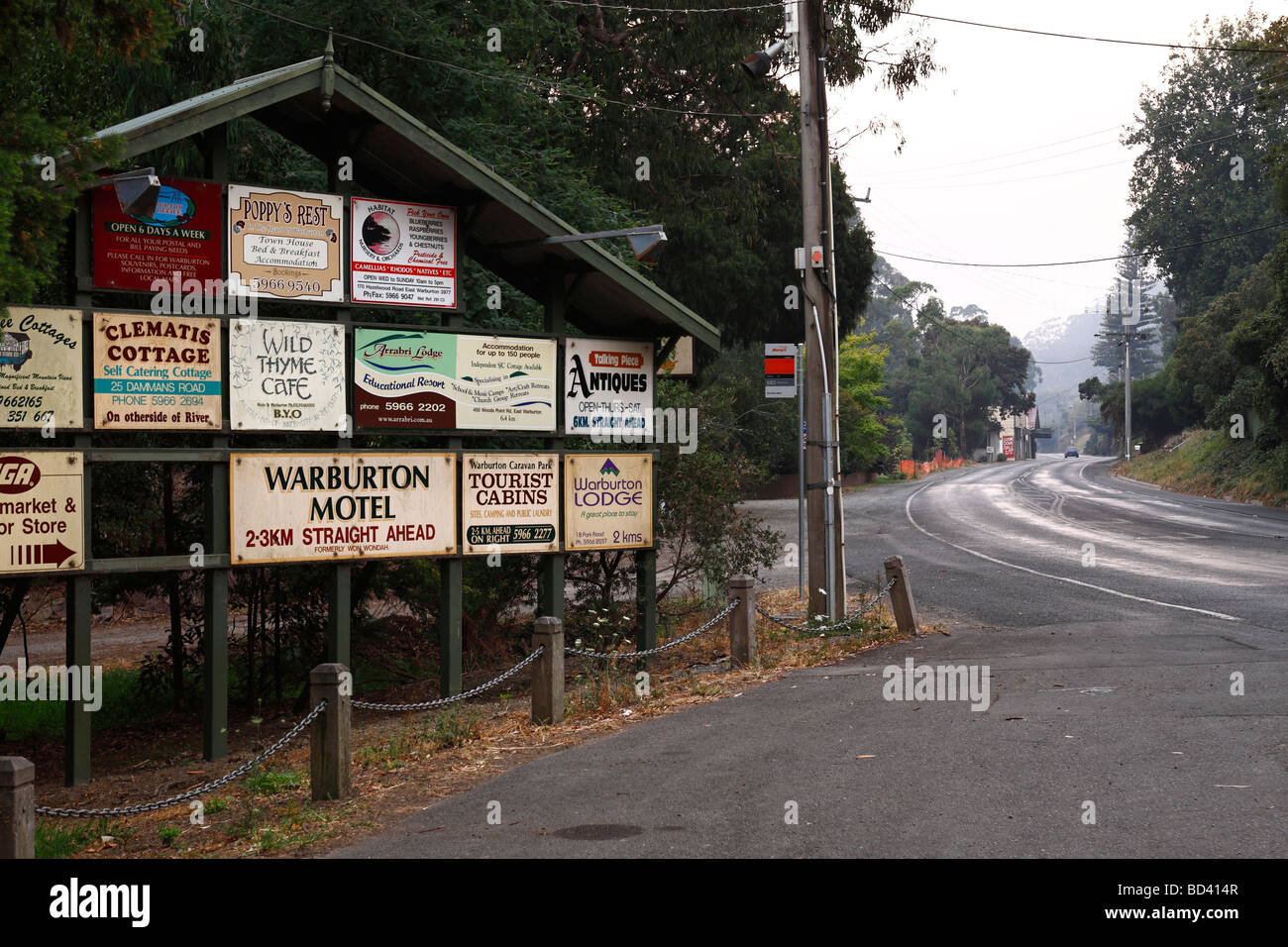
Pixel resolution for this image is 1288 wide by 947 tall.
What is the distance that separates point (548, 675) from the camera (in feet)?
34.3

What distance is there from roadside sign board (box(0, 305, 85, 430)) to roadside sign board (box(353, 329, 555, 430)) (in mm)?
2517

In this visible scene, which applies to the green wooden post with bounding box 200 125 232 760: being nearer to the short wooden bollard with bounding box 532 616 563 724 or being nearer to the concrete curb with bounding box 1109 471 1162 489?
the short wooden bollard with bounding box 532 616 563 724

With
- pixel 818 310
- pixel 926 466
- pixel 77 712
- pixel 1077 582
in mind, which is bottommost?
pixel 1077 582

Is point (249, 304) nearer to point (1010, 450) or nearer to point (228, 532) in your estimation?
point (228, 532)

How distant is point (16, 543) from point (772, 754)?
6.27m

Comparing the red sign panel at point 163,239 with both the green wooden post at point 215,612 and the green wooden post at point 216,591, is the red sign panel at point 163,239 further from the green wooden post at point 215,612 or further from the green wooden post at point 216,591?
the green wooden post at point 215,612

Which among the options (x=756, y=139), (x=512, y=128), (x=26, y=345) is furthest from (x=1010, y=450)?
(x=26, y=345)

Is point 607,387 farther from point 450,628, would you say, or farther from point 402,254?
point 450,628

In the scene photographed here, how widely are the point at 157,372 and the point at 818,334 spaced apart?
8.27 metres

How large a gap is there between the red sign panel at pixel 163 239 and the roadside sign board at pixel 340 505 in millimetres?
1741

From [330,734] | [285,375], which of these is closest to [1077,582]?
[285,375]

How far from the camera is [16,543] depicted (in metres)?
9.64

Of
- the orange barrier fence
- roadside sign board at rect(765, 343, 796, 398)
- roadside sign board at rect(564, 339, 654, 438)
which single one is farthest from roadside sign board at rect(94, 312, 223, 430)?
the orange barrier fence

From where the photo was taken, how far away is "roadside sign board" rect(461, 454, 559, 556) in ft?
40.4
